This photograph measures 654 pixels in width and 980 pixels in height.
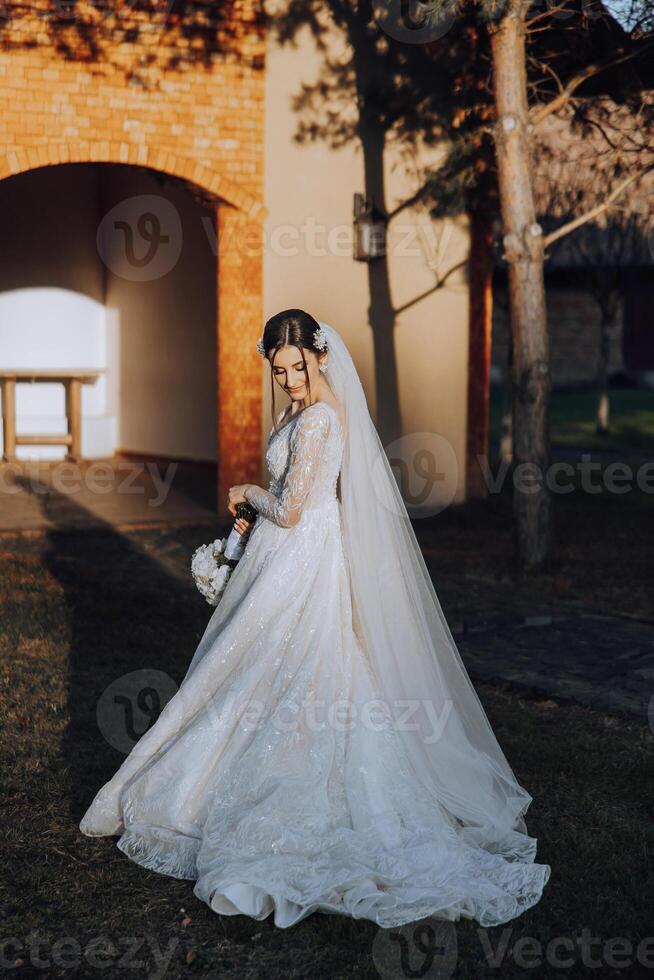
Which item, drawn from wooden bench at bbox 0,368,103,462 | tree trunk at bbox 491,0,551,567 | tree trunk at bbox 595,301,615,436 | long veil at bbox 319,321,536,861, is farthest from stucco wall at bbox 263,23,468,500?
tree trunk at bbox 595,301,615,436

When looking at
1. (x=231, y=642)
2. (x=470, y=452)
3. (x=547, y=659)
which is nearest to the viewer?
(x=231, y=642)

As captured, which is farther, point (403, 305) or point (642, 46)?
point (403, 305)

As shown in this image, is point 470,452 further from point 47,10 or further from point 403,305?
point 47,10

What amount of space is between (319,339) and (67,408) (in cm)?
1016

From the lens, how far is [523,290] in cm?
793

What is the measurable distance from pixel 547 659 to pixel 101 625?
7.98 ft

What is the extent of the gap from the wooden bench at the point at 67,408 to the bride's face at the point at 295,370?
9.41m

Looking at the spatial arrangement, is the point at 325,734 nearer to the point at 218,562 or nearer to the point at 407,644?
the point at 407,644

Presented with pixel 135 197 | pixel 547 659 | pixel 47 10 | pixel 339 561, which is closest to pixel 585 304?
pixel 135 197

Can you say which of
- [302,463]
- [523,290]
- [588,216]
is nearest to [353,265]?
[523,290]

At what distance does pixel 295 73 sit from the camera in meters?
9.65

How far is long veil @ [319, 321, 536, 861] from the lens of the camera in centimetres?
364

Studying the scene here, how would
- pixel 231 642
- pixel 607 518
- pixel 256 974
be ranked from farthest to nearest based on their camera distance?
1. pixel 607 518
2. pixel 231 642
3. pixel 256 974

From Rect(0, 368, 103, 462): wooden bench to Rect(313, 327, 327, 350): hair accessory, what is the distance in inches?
370
